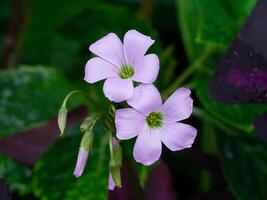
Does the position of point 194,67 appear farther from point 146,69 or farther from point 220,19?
point 146,69

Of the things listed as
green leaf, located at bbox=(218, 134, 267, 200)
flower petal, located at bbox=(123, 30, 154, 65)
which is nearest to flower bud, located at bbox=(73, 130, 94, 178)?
flower petal, located at bbox=(123, 30, 154, 65)

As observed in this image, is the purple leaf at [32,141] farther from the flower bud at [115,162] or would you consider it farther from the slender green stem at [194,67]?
the flower bud at [115,162]

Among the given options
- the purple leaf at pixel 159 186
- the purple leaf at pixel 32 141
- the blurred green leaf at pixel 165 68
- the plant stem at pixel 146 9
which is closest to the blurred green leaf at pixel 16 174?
the purple leaf at pixel 32 141

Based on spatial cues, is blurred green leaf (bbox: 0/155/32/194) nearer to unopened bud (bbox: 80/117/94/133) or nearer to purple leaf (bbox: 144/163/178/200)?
purple leaf (bbox: 144/163/178/200)

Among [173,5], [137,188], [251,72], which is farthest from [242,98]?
[173,5]

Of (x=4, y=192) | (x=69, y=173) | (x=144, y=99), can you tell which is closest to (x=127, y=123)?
(x=144, y=99)
